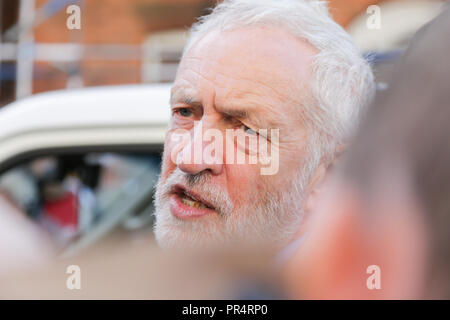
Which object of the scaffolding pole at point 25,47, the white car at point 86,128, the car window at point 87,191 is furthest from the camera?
the scaffolding pole at point 25,47

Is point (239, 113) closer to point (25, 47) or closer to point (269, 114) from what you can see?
point (269, 114)

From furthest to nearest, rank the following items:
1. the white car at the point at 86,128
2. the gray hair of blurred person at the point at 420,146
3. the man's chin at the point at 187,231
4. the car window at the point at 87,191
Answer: the car window at the point at 87,191, the white car at the point at 86,128, the man's chin at the point at 187,231, the gray hair of blurred person at the point at 420,146

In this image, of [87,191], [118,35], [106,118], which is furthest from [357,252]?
[118,35]

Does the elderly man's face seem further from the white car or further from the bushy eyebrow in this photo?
the white car

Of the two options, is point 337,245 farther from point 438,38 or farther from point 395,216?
point 438,38

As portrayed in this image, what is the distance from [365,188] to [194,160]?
37 cm

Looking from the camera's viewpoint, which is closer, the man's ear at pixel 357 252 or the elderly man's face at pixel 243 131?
the man's ear at pixel 357 252

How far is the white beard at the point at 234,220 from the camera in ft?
2.73

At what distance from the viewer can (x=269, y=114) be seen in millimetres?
886

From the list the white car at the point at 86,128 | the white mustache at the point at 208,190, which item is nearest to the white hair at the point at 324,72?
the white mustache at the point at 208,190

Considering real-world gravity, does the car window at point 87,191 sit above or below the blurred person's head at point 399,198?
above

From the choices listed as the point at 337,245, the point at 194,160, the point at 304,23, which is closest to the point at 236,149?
the point at 194,160

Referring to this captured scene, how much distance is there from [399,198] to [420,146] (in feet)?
0.13

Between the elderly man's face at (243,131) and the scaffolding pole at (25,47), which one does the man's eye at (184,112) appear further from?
the scaffolding pole at (25,47)
